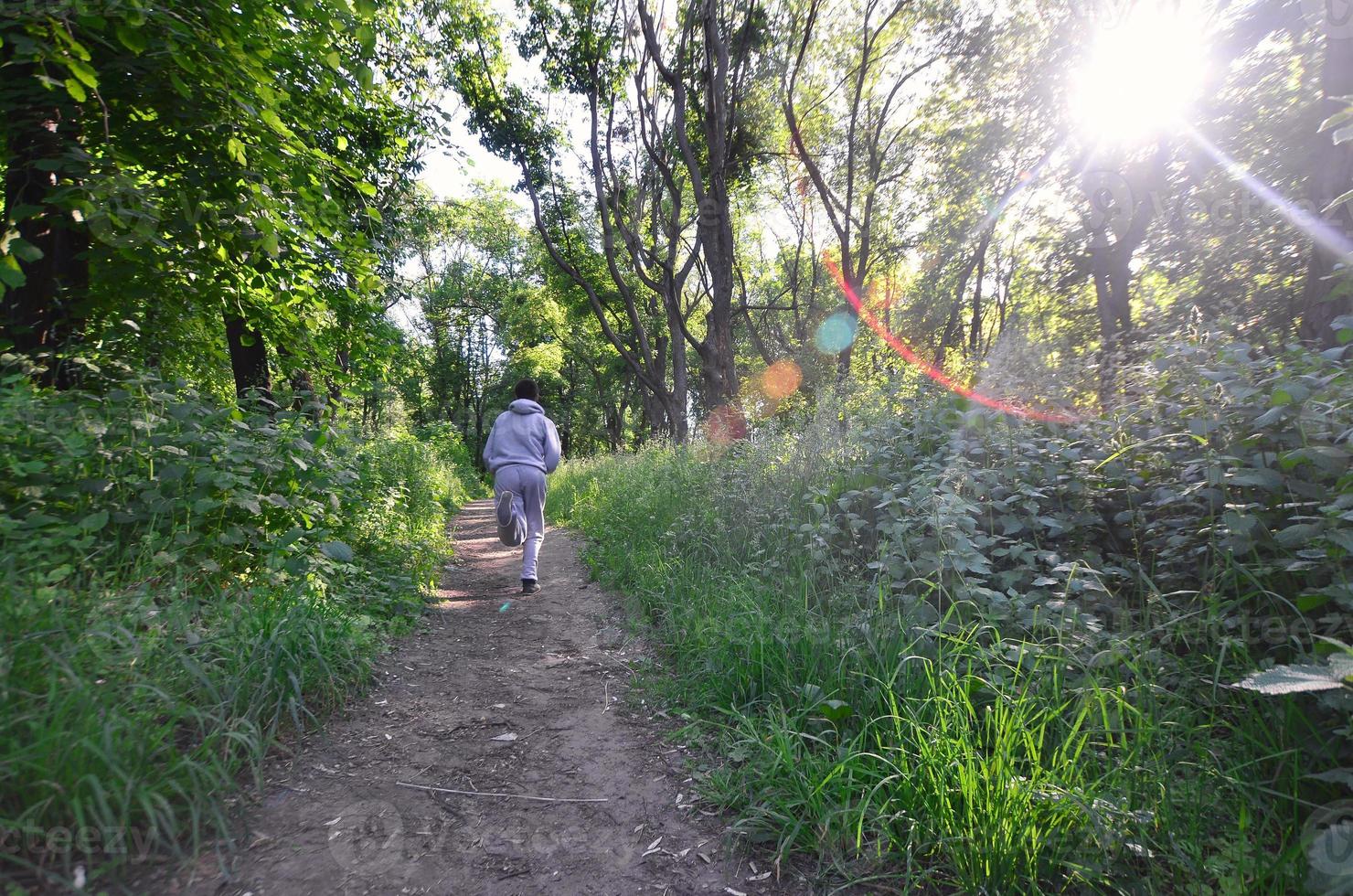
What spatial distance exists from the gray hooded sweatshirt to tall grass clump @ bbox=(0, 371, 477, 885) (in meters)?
2.04

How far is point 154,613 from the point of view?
97.8 inches

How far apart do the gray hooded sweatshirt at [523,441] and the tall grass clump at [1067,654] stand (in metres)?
3.17

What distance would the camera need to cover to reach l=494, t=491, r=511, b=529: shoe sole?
6211mm

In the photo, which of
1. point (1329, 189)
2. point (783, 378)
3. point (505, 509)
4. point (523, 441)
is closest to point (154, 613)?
point (505, 509)

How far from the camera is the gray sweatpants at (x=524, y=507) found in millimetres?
6266

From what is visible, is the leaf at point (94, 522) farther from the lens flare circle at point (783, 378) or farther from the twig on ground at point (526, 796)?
the lens flare circle at point (783, 378)

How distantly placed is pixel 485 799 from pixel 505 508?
13.1 feet

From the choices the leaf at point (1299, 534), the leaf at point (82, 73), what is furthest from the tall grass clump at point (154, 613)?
the leaf at point (1299, 534)

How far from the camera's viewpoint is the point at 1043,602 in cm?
276

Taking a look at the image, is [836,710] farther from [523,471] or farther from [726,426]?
[726,426]

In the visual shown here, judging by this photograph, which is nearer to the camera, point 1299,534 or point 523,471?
point 1299,534

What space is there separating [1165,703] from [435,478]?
1254cm

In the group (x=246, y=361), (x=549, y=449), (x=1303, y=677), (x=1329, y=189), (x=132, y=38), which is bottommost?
(x=1303, y=677)

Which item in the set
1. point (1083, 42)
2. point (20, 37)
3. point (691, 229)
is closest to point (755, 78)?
point (1083, 42)
